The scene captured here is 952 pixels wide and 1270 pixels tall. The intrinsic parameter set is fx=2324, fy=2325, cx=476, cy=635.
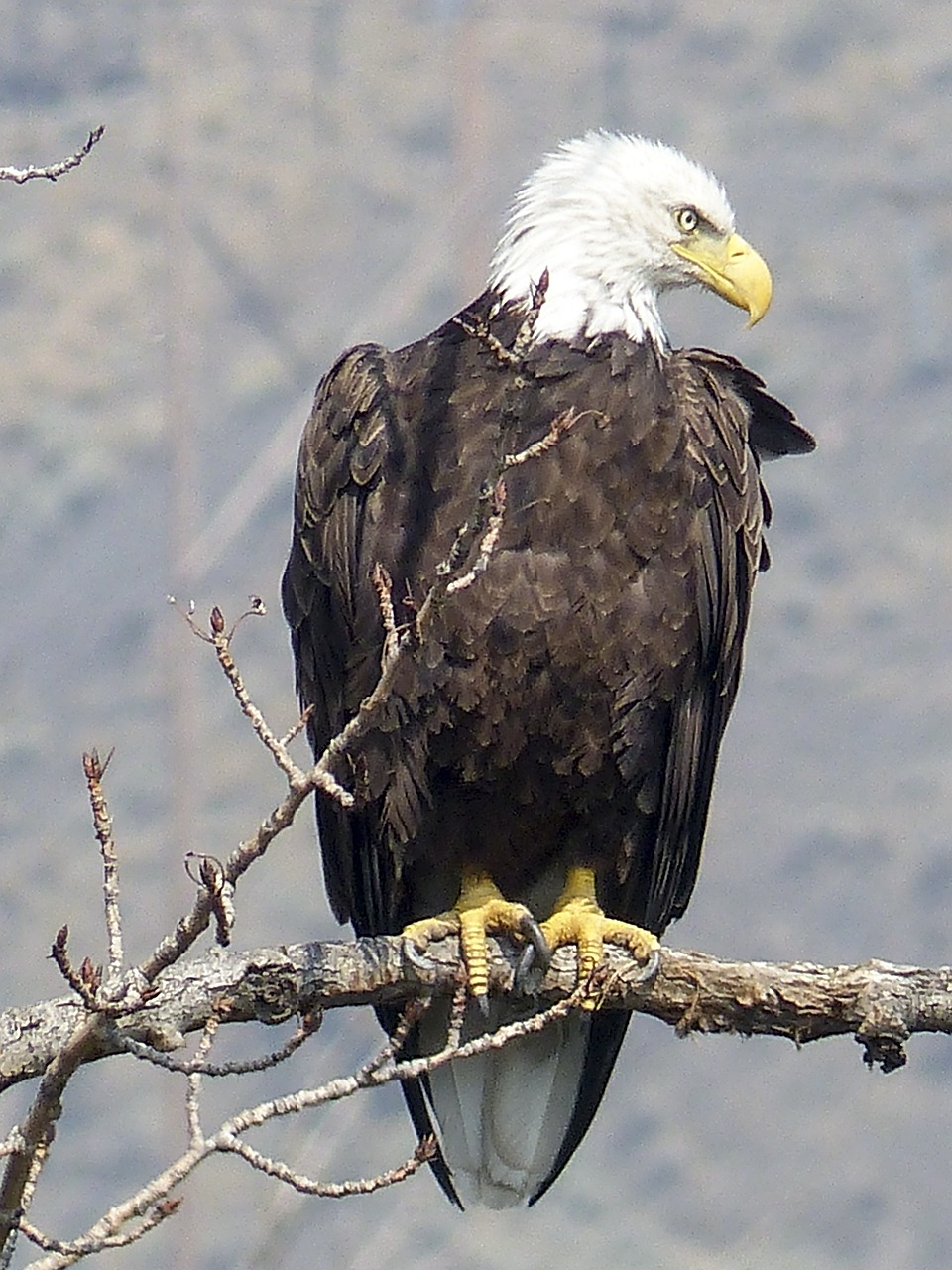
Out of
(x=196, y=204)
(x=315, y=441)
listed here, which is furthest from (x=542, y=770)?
(x=196, y=204)

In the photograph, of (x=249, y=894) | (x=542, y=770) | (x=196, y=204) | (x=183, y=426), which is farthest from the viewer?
(x=196, y=204)

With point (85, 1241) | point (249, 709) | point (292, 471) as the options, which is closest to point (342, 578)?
point (249, 709)

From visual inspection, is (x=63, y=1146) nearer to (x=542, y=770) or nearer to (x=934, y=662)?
(x=934, y=662)

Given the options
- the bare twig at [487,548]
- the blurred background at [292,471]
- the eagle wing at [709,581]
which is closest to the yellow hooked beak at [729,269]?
the eagle wing at [709,581]

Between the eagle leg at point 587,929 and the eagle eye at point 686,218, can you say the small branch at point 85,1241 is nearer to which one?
the eagle leg at point 587,929

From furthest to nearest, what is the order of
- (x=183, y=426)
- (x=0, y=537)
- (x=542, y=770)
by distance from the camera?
(x=0, y=537)
(x=183, y=426)
(x=542, y=770)

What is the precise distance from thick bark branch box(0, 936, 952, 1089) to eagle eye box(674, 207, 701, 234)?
1461 millimetres

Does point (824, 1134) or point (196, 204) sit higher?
point (196, 204)

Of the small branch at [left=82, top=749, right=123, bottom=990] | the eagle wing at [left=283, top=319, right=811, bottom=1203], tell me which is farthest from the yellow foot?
the small branch at [left=82, top=749, right=123, bottom=990]

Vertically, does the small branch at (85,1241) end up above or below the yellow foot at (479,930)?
below

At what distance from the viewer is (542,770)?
Result: 13.8 ft

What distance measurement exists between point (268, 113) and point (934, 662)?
5.99m

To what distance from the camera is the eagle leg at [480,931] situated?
3.98m

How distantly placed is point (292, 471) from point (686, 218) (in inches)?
328
